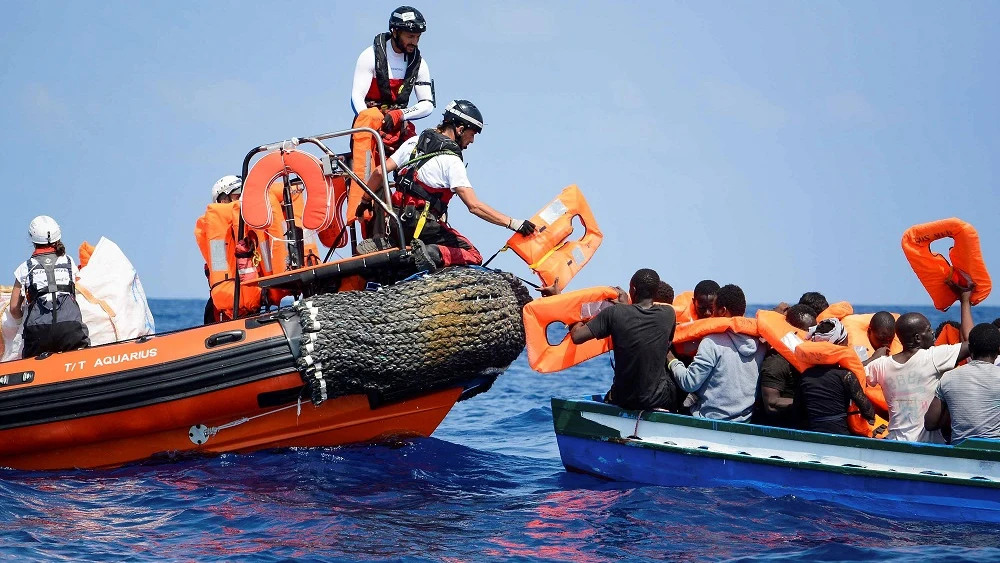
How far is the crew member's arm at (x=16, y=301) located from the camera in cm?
792

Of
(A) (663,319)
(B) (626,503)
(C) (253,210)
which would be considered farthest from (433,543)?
(C) (253,210)

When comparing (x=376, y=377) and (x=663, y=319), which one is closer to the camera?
(x=663, y=319)

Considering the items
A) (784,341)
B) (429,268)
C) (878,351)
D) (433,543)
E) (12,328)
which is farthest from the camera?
(12,328)

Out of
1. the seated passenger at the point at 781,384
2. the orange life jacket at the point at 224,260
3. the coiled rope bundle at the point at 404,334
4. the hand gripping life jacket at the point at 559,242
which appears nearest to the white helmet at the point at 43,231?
the orange life jacket at the point at 224,260

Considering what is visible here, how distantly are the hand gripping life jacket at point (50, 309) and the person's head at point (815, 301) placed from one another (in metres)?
5.24

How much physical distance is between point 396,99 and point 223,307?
2075 millimetres

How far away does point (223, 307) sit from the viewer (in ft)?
27.0

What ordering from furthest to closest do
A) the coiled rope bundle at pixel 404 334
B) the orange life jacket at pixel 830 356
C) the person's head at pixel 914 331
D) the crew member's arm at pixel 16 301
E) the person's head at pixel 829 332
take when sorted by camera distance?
the crew member's arm at pixel 16 301, the coiled rope bundle at pixel 404 334, the person's head at pixel 829 332, the person's head at pixel 914 331, the orange life jacket at pixel 830 356

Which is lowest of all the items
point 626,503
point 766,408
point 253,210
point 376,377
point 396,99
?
point 626,503

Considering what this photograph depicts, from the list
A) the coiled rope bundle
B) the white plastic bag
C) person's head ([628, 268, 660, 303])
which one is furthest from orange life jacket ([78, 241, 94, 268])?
person's head ([628, 268, 660, 303])

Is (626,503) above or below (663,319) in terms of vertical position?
below

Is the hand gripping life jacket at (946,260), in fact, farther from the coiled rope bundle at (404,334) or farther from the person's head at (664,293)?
the coiled rope bundle at (404,334)

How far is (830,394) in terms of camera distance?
6.46 meters

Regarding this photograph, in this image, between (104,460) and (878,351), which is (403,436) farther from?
(878,351)
